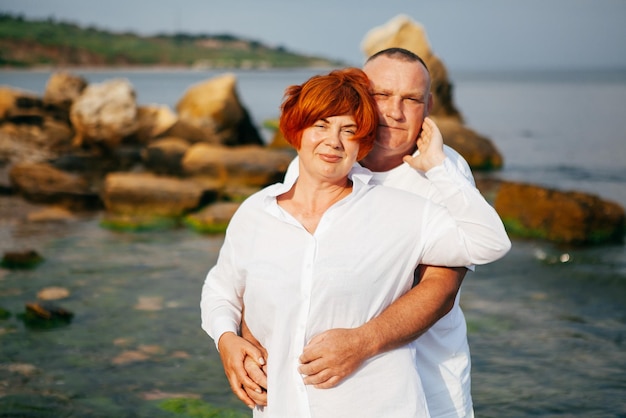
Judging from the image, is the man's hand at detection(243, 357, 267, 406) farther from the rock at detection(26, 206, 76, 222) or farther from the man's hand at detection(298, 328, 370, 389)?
the rock at detection(26, 206, 76, 222)

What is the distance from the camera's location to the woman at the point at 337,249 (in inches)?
128

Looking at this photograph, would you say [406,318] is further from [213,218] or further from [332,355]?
[213,218]

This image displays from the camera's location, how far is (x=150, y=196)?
52.9 ft

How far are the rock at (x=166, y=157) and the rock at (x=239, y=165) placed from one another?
1007mm

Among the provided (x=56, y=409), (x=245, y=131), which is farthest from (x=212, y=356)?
(x=245, y=131)

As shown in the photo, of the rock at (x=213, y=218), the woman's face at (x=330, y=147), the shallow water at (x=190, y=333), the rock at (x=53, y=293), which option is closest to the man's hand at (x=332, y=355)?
the woman's face at (x=330, y=147)

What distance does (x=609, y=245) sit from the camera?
14258mm

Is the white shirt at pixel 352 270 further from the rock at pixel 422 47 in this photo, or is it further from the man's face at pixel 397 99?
the rock at pixel 422 47

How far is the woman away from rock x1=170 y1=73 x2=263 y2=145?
1900 cm

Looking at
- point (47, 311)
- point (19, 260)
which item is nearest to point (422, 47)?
point (19, 260)

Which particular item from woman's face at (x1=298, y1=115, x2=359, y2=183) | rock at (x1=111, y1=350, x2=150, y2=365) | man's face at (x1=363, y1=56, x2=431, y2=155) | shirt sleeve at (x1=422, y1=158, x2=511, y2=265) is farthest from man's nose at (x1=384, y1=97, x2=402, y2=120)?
rock at (x1=111, y1=350, x2=150, y2=365)

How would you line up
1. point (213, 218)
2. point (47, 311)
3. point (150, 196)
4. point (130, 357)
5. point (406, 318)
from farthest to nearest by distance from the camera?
point (150, 196)
point (213, 218)
point (47, 311)
point (130, 357)
point (406, 318)

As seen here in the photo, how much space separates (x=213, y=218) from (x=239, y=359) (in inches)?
475

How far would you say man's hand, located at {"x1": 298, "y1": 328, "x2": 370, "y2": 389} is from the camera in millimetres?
3182
